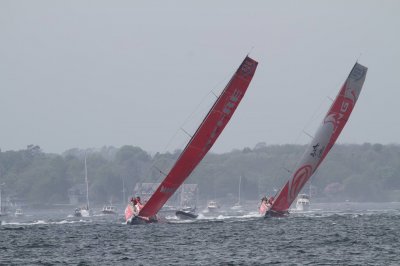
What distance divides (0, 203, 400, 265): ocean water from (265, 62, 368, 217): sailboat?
10.6 ft

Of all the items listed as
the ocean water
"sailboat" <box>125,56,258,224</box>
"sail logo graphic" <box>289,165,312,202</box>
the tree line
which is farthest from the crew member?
the tree line

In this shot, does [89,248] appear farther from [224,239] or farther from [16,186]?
[16,186]

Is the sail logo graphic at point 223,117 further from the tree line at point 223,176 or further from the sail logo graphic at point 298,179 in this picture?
the tree line at point 223,176

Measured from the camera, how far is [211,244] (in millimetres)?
45750

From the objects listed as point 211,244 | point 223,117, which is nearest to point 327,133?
point 223,117

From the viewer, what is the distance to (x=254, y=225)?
59.1 metres

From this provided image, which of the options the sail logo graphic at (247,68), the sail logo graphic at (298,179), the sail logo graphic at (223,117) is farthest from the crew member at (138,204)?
the sail logo graphic at (298,179)

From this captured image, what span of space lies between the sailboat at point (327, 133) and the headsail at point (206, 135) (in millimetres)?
7670

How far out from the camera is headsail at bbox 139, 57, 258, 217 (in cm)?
5878

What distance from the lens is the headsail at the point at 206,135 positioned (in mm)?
58781

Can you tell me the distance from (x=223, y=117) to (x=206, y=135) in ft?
4.47

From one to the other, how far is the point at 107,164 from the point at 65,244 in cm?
13689

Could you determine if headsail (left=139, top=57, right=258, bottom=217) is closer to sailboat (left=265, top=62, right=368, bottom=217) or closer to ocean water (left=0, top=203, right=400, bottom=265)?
ocean water (left=0, top=203, right=400, bottom=265)

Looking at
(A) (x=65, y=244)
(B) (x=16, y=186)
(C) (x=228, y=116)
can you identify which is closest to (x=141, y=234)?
(A) (x=65, y=244)
